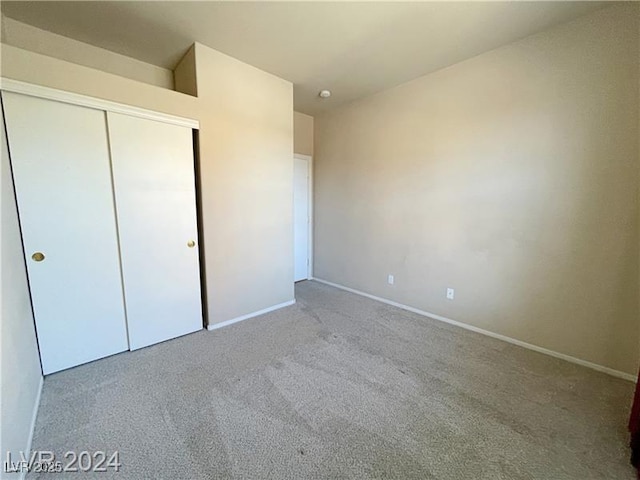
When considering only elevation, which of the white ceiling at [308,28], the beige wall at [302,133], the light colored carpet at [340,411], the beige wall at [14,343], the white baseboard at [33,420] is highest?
the white ceiling at [308,28]

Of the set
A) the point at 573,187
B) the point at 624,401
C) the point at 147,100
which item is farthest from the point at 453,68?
the point at 624,401

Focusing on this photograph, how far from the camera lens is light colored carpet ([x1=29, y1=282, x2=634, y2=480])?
1343mm

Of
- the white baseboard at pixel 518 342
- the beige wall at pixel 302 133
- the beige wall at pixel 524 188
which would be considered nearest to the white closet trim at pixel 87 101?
the beige wall at pixel 302 133

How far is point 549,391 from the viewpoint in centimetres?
187

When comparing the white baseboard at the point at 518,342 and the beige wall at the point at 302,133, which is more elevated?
the beige wall at the point at 302,133

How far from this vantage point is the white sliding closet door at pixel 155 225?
215 cm

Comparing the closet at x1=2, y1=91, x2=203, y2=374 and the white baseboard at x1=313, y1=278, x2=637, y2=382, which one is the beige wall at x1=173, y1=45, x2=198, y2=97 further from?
the white baseboard at x1=313, y1=278, x2=637, y2=382

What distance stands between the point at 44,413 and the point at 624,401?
12.4 ft

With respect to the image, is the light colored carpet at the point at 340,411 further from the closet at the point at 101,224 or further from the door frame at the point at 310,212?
the door frame at the point at 310,212

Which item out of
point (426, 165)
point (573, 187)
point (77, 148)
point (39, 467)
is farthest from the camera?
point (426, 165)

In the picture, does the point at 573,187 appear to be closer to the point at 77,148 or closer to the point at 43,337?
the point at 77,148

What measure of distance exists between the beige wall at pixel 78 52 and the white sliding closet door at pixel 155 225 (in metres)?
0.85

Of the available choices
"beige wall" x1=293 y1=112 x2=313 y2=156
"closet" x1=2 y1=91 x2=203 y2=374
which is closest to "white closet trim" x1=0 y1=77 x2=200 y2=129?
"closet" x1=2 y1=91 x2=203 y2=374

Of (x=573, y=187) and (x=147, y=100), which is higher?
(x=147, y=100)
